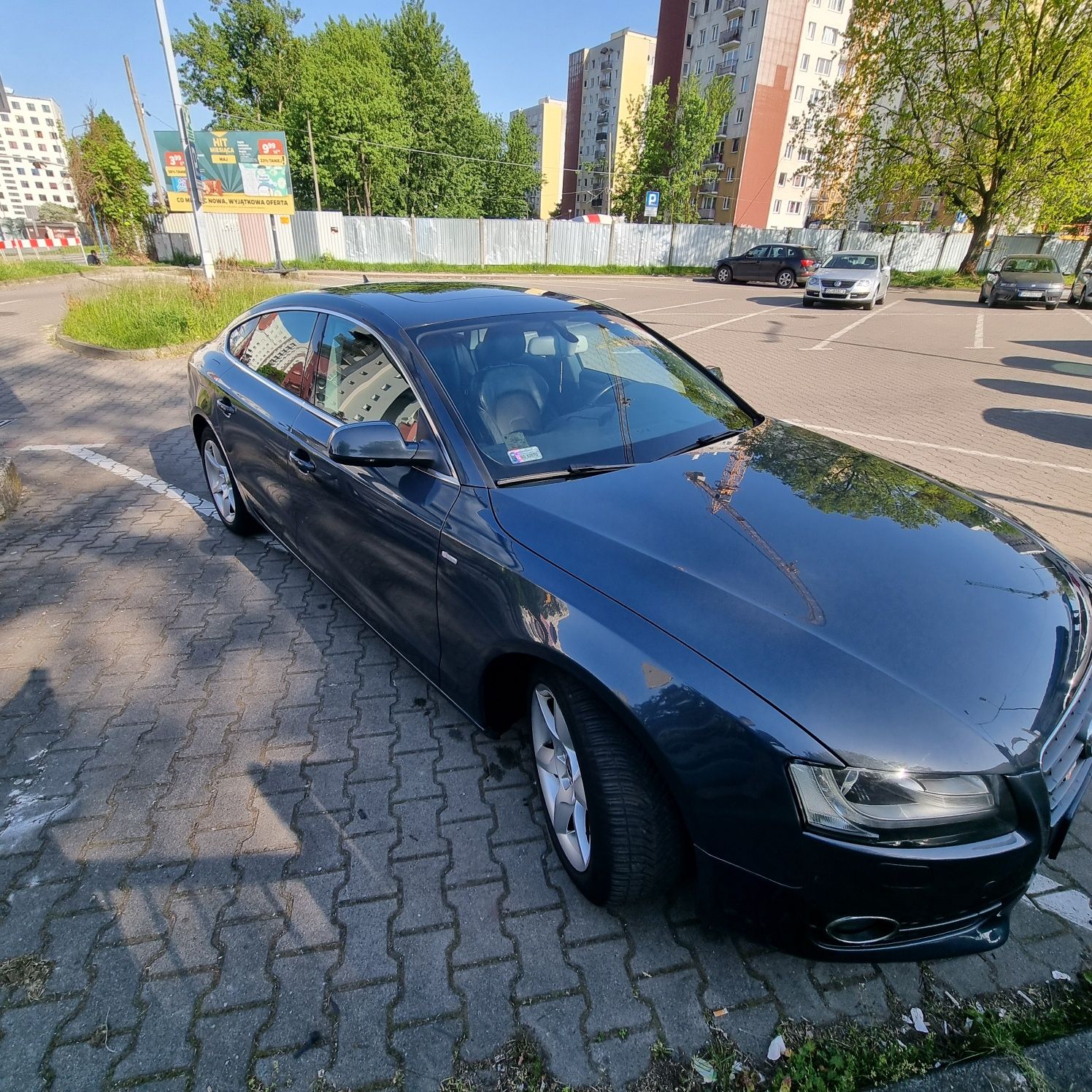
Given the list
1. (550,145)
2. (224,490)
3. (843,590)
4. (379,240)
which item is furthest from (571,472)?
(550,145)

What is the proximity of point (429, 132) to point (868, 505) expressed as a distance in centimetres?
4751

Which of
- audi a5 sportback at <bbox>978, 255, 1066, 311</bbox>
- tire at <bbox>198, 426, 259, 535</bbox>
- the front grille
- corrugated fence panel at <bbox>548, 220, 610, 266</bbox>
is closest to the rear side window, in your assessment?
tire at <bbox>198, 426, 259, 535</bbox>

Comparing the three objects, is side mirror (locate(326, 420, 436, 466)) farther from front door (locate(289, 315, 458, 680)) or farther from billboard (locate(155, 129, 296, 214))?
billboard (locate(155, 129, 296, 214))

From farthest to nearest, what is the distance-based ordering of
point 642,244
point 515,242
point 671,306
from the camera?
1. point 642,244
2. point 515,242
3. point 671,306

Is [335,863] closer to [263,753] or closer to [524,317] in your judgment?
[263,753]

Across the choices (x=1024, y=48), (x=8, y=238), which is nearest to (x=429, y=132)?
(x=8, y=238)

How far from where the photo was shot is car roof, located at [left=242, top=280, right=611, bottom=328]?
2824mm

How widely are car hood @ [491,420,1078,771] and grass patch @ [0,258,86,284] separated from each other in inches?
1153

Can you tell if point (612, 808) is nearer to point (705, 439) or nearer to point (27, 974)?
point (705, 439)

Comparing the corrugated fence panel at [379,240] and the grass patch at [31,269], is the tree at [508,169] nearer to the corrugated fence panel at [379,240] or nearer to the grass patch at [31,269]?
the corrugated fence panel at [379,240]

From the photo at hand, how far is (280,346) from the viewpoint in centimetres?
356

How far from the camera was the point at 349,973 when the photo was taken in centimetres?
184

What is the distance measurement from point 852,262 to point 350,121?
29.9 m

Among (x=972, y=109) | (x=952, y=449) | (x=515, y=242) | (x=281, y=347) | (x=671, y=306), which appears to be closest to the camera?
(x=281, y=347)
